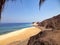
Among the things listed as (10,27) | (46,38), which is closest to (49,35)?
(46,38)

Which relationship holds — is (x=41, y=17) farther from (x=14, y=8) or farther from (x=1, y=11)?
(x=1, y=11)

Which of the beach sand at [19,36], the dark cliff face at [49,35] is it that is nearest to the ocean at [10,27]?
the beach sand at [19,36]

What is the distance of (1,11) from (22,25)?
28cm

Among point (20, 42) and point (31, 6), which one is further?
point (31, 6)

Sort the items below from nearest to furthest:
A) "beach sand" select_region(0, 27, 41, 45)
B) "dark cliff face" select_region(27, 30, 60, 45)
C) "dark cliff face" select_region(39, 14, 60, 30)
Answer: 1. "beach sand" select_region(0, 27, 41, 45)
2. "dark cliff face" select_region(27, 30, 60, 45)
3. "dark cliff face" select_region(39, 14, 60, 30)

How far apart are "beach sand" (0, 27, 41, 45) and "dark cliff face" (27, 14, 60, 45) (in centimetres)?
6

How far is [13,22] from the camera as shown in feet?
5.00

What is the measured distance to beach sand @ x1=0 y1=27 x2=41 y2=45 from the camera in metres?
1.44

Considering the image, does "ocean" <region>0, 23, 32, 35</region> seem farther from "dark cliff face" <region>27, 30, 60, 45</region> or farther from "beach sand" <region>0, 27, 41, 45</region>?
"dark cliff face" <region>27, 30, 60, 45</region>

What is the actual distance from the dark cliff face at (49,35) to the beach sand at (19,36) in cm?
6

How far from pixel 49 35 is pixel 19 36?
374 mm

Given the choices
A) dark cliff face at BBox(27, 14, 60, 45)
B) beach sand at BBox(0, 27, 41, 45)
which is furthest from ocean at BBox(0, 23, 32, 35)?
dark cliff face at BBox(27, 14, 60, 45)

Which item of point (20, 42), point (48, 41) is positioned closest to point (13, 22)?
point (20, 42)

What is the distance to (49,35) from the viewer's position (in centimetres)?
164
